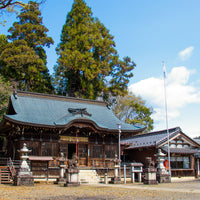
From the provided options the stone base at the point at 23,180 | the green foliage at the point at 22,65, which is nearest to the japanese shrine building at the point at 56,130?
the stone base at the point at 23,180

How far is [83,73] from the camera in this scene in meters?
34.3

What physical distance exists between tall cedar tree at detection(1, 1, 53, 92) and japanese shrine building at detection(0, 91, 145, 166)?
7.94m

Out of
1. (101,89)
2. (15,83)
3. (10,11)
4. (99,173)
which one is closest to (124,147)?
(99,173)

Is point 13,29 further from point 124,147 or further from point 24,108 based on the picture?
point 124,147

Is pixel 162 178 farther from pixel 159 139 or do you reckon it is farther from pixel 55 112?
pixel 55 112

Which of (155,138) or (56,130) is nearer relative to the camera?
(56,130)

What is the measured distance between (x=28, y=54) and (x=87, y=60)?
745 cm

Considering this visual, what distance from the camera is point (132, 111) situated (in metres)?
45.6

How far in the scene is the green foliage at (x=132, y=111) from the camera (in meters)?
44.5

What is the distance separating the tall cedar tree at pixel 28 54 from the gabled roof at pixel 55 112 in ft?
26.0

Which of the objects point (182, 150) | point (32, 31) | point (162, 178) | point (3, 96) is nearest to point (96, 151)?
point (162, 178)

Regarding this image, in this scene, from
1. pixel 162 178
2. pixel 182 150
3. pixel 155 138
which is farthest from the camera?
pixel 155 138

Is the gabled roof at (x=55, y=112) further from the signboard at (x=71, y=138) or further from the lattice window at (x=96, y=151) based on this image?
the lattice window at (x=96, y=151)

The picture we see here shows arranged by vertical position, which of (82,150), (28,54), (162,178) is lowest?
(162,178)
